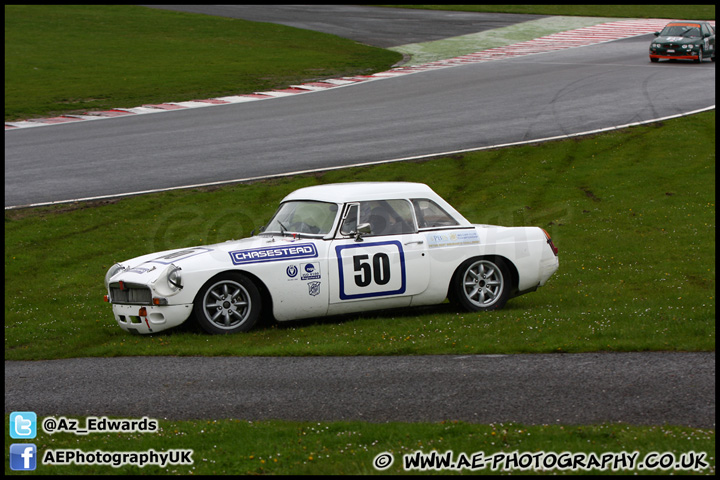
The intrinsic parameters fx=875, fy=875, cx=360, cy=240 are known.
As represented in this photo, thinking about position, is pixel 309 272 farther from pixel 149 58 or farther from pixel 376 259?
pixel 149 58

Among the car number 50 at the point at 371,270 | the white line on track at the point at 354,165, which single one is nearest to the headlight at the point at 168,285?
the car number 50 at the point at 371,270

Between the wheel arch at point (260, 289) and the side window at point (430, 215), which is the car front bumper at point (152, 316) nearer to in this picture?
the wheel arch at point (260, 289)

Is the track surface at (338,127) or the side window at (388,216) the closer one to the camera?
the side window at (388,216)

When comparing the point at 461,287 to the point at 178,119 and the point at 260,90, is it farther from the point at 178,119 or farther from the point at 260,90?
the point at 260,90

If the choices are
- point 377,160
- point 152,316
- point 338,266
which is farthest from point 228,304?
point 377,160

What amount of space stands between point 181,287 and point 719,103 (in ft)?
58.3

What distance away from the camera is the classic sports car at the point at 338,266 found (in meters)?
9.11

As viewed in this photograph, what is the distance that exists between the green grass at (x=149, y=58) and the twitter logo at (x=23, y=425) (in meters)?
19.3

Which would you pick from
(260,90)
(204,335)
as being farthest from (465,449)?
(260,90)

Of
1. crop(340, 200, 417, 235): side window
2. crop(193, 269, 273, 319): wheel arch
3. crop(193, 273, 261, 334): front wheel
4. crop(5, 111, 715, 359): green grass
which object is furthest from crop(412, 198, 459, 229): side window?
crop(193, 273, 261, 334): front wheel

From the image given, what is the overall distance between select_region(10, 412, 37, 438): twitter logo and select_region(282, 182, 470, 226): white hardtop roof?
14.5 feet

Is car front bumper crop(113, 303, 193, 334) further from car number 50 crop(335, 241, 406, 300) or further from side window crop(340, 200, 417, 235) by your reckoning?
side window crop(340, 200, 417, 235)

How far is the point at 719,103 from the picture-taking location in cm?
2234

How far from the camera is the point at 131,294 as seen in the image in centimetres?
920
